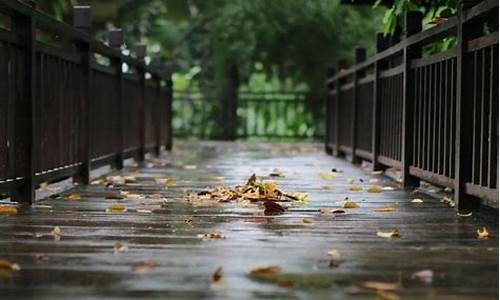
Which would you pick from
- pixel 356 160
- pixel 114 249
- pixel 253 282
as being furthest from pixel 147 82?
pixel 253 282

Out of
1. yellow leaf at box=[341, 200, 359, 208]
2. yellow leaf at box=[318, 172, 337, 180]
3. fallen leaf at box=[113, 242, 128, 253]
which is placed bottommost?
yellow leaf at box=[318, 172, 337, 180]

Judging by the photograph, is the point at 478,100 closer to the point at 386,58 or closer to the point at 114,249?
the point at 114,249

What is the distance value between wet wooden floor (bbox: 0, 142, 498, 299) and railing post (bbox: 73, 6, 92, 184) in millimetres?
1231

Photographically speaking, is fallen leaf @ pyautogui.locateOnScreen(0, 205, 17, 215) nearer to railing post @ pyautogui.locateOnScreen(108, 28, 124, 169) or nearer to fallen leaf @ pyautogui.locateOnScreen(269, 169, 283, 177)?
fallen leaf @ pyautogui.locateOnScreen(269, 169, 283, 177)

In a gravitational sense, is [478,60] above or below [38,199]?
above

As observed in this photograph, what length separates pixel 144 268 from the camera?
277 centimetres

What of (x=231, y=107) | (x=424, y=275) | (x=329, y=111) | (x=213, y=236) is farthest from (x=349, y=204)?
(x=231, y=107)

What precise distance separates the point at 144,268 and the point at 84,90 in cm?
A: 385

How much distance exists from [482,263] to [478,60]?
1.66m

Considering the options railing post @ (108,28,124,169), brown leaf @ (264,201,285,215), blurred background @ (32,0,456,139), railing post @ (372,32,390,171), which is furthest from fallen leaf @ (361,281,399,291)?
blurred background @ (32,0,456,139)

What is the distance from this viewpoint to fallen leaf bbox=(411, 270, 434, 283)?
8.65ft

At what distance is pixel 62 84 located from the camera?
578 cm

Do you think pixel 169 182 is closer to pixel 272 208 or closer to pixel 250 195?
pixel 250 195

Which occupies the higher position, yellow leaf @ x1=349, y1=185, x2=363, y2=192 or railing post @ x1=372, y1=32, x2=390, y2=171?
railing post @ x1=372, y1=32, x2=390, y2=171
